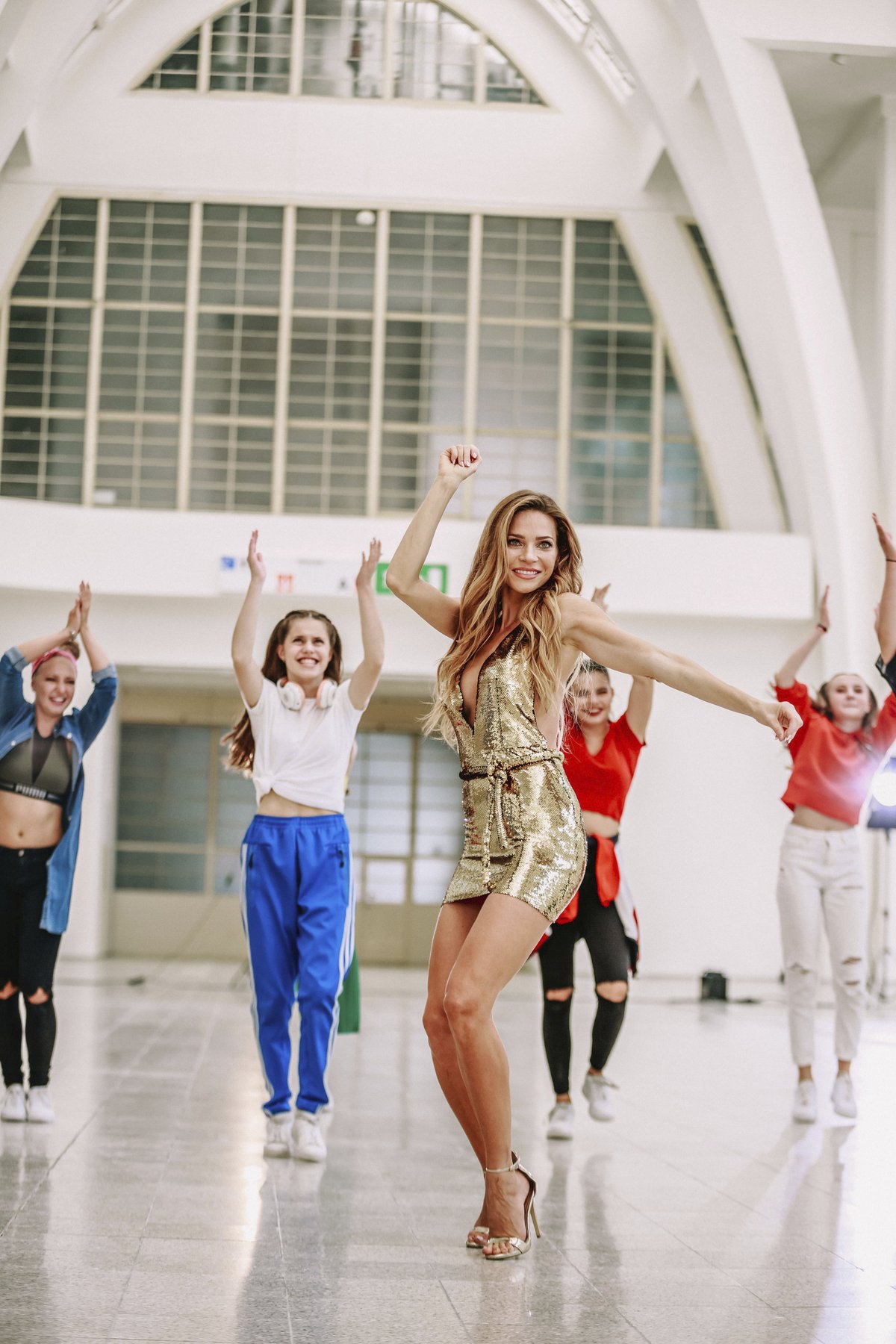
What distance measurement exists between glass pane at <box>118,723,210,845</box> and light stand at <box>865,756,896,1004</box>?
8.34 meters

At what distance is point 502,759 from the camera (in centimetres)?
402

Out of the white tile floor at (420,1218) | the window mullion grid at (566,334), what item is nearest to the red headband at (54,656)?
the white tile floor at (420,1218)

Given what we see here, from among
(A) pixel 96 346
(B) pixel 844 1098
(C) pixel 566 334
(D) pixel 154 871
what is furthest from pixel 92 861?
(B) pixel 844 1098

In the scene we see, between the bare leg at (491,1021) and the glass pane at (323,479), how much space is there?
1320cm

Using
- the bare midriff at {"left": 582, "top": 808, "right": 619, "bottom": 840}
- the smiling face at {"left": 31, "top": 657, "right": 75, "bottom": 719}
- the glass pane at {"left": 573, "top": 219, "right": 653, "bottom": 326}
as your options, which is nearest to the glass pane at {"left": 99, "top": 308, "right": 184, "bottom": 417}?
the glass pane at {"left": 573, "top": 219, "right": 653, "bottom": 326}

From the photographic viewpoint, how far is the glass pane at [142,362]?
1684cm

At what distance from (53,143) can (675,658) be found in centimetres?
1513

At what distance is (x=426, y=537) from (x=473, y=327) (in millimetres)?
13339

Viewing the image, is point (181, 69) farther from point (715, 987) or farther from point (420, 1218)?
point (420, 1218)

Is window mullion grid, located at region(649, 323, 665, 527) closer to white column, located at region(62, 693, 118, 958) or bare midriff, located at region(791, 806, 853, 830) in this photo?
white column, located at region(62, 693, 118, 958)

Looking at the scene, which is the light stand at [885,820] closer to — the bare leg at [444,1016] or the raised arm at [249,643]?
the raised arm at [249,643]

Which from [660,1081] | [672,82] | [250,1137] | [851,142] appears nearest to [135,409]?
[672,82]

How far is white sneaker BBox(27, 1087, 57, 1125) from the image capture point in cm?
601

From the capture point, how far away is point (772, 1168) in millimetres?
5605
